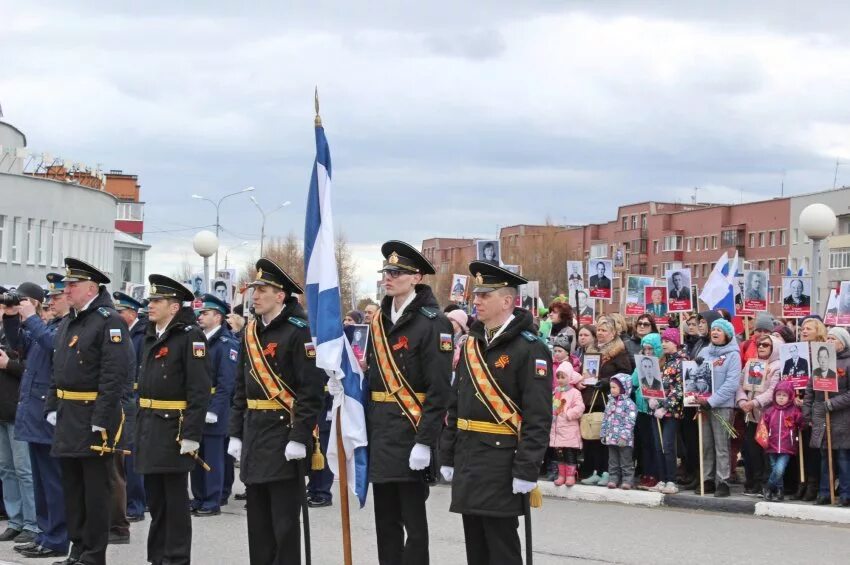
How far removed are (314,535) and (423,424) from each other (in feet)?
13.7

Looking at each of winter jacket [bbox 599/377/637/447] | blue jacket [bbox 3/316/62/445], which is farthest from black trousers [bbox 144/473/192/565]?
winter jacket [bbox 599/377/637/447]

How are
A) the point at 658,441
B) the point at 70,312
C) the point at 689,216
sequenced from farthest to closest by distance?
the point at 689,216 < the point at 658,441 < the point at 70,312

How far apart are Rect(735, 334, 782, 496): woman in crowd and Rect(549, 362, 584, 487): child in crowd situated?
1991 millimetres

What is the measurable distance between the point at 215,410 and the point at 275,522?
16.6 feet

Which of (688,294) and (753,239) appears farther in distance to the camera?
(753,239)

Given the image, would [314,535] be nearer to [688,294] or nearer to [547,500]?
[547,500]

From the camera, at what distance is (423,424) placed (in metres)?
8.25

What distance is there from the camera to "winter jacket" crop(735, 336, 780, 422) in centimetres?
1420

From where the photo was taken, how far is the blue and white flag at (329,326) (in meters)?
8.73

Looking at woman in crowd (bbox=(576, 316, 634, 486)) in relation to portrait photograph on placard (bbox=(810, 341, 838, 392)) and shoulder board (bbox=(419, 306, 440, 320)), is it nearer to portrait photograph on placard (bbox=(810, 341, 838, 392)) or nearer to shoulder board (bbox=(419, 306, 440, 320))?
portrait photograph on placard (bbox=(810, 341, 838, 392))

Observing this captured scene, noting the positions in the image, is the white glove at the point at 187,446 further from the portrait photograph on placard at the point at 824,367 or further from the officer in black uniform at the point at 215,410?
the portrait photograph on placard at the point at 824,367

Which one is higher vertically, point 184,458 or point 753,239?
point 753,239

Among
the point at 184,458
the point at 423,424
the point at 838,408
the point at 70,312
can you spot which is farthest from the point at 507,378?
the point at 838,408

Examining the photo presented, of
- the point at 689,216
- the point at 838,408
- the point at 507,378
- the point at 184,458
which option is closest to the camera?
the point at 507,378
